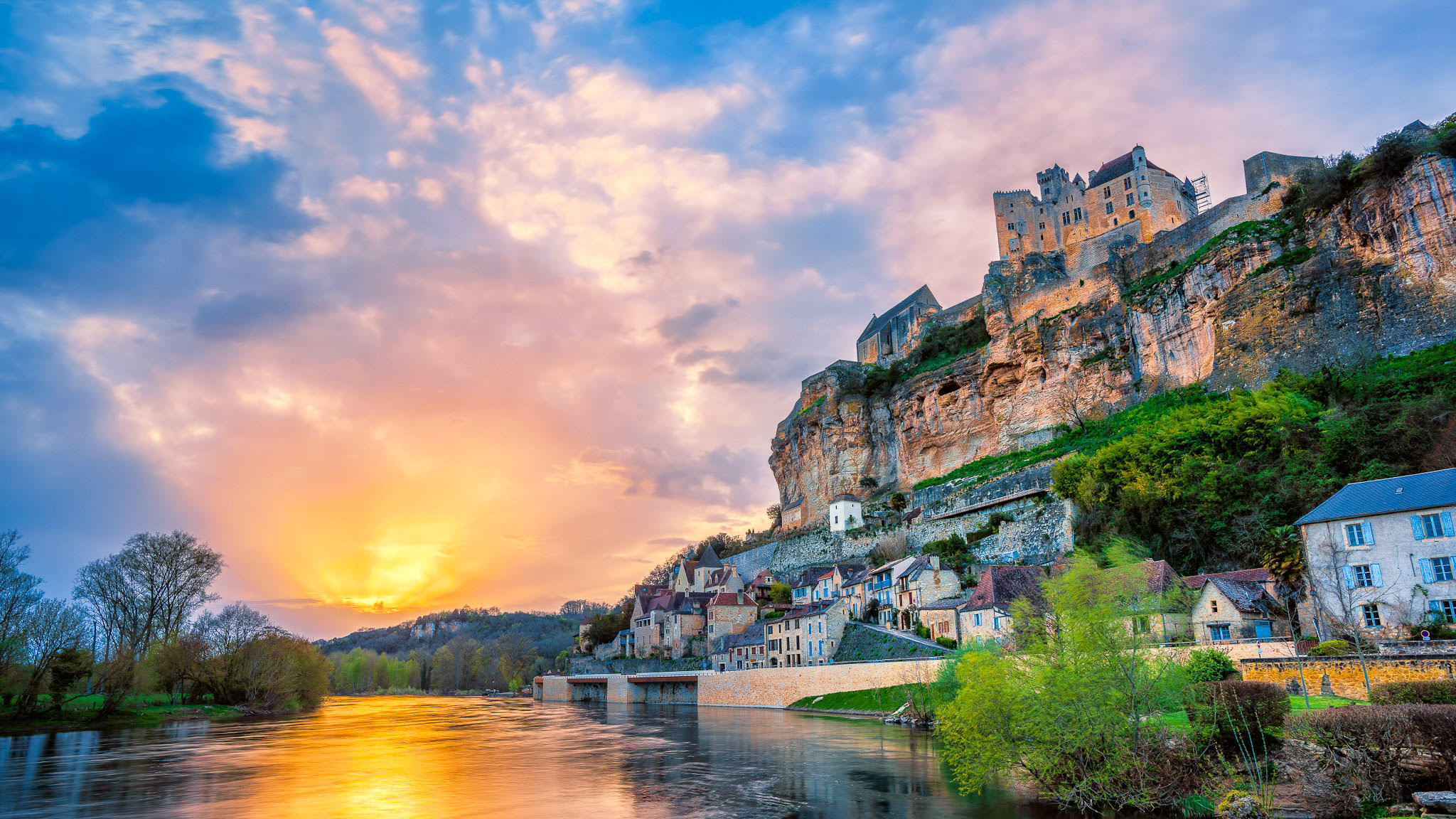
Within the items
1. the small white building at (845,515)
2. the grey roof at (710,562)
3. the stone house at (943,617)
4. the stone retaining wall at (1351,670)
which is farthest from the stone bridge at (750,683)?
the small white building at (845,515)

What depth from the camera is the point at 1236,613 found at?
98.0ft

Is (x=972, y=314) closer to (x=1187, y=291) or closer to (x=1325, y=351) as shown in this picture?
(x=1187, y=291)

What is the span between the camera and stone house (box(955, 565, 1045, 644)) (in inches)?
1524

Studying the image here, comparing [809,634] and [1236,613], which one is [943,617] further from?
[1236,613]

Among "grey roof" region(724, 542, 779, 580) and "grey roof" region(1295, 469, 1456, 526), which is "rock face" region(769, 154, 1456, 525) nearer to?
"grey roof" region(724, 542, 779, 580)

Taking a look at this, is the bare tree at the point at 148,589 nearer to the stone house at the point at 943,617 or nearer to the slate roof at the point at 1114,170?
the stone house at the point at 943,617

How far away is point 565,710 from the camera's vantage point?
204 ft

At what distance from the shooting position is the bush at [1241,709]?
16703 mm

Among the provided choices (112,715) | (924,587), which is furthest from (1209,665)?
(112,715)

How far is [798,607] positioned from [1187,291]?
35.5 m

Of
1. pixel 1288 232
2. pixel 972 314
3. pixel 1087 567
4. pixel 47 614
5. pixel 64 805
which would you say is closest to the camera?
pixel 1087 567

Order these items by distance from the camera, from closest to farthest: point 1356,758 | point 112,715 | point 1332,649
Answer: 1. point 1356,758
2. point 1332,649
3. point 112,715

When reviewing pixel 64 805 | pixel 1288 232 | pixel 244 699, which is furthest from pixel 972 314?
pixel 64 805

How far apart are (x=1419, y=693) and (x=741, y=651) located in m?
48.7
